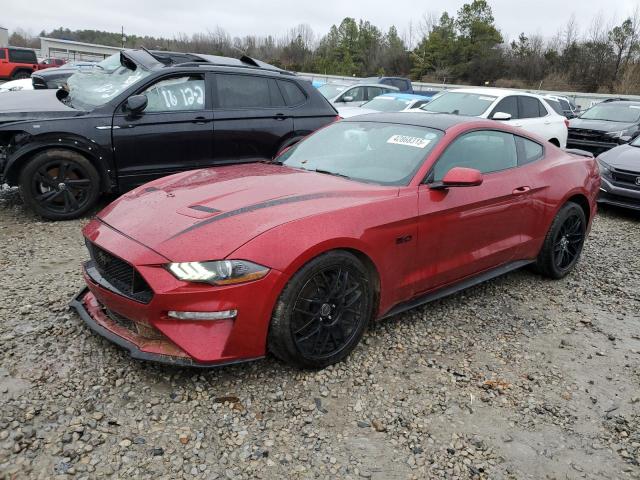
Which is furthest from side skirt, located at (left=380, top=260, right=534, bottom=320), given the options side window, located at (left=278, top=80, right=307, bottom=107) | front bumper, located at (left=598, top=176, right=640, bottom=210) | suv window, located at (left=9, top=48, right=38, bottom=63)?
suv window, located at (left=9, top=48, right=38, bottom=63)

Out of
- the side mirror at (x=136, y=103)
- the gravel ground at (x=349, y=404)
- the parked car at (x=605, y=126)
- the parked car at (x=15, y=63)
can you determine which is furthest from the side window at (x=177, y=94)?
the parked car at (x=15, y=63)

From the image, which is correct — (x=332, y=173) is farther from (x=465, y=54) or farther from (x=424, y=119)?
(x=465, y=54)

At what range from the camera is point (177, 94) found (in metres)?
5.83

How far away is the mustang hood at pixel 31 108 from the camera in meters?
5.21

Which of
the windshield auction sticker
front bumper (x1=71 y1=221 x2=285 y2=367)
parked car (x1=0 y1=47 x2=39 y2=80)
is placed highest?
parked car (x1=0 y1=47 x2=39 y2=80)

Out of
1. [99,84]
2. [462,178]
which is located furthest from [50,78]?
[462,178]

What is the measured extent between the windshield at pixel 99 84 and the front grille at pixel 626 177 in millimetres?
6524

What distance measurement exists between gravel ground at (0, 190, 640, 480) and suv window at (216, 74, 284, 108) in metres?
3.04

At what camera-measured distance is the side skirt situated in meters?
3.39

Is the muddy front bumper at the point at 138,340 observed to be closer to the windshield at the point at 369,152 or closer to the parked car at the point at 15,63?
the windshield at the point at 369,152

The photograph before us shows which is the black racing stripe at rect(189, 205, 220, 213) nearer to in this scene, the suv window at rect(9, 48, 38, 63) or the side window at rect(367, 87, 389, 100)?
the side window at rect(367, 87, 389, 100)

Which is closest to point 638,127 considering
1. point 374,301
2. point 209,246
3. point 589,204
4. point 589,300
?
point 589,204

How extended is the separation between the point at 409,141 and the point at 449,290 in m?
1.10

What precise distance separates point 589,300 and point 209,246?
3.39m
